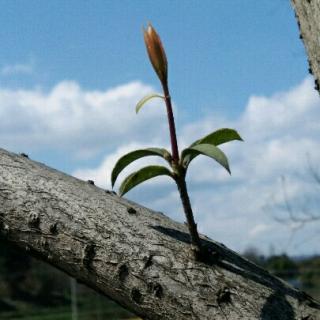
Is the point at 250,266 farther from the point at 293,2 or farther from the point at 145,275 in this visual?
the point at 293,2

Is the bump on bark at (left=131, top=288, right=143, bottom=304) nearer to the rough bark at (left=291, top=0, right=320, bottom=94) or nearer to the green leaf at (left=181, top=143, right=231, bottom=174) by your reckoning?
the green leaf at (left=181, top=143, right=231, bottom=174)

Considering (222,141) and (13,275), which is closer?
(222,141)

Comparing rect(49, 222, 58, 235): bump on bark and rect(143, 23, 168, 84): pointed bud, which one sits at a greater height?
rect(143, 23, 168, 84): pointed bud

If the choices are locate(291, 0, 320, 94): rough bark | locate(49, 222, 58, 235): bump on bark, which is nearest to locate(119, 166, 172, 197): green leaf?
locate(49, 222, 58, 235): bump on bark

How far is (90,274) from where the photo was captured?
4.22 feet

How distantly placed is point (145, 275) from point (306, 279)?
104 feet

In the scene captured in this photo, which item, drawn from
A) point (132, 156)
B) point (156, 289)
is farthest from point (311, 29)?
point (156, 289)

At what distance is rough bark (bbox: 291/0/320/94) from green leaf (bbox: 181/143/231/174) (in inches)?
10.3

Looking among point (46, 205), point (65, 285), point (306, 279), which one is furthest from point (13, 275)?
point (46, 205)

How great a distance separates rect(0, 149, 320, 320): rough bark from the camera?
1.20 m

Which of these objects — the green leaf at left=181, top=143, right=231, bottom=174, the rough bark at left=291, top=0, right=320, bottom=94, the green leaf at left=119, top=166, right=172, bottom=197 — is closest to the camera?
the green leaf at left=181, top=143, right=231, bottom=174

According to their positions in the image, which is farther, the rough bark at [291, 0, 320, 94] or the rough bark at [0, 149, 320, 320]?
the rough bark at [291, 0, 320, 94]

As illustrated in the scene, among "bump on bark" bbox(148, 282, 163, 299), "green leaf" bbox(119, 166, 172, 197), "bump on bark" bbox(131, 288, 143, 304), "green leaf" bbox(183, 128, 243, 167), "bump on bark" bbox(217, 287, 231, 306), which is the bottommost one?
"bump on bark" bbox(131, 288, 143, 304)

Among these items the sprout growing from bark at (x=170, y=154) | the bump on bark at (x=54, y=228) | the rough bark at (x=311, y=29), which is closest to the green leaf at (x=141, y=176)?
the sprout growing from bark at (x=170, y=154)
